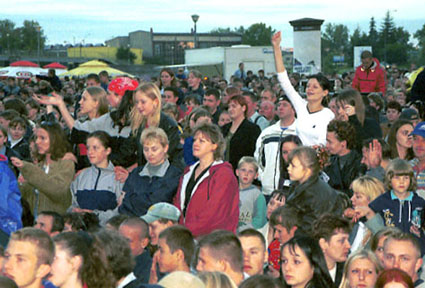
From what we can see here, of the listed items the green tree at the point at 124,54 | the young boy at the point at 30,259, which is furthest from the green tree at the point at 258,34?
the young boy at the point at 30,259

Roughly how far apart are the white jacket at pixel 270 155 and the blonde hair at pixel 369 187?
42.4 inches

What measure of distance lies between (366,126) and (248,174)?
A: 4.86 feet

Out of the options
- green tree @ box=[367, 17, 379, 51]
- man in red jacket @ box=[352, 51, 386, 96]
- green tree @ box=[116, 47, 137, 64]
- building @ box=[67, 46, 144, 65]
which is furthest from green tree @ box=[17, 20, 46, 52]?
man in red jacket @ box=[352, 51, 386, 96]

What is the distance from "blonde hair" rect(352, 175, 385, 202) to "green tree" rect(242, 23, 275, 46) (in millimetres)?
166016

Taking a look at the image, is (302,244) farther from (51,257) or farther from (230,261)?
(51,257)

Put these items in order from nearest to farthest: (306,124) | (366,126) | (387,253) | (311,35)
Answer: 1. (387,253)
2. (306,124)
3. (366,126)
4. (311,35)

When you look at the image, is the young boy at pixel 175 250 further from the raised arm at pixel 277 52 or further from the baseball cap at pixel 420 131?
the baseball cap at pixel 420 131

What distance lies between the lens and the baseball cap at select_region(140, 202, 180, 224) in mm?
5859

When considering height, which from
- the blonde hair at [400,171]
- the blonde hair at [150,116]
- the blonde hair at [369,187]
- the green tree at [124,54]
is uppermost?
the green tree at [124,54]

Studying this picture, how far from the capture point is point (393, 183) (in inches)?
242

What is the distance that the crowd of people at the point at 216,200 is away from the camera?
175 inches

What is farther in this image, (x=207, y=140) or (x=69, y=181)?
(x=69, y=181)

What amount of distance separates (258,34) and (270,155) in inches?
6888

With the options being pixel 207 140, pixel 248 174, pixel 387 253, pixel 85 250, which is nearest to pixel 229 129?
pixel 248 174
